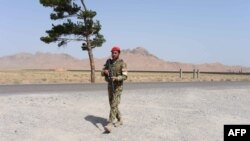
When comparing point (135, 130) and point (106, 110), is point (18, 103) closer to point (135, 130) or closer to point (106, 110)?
point (106, 110)

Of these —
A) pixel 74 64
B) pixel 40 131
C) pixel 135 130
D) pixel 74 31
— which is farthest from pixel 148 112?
pixel 74 64

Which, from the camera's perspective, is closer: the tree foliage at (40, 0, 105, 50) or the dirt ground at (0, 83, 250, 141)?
the dirt ground at (0, 83, 250, 141)

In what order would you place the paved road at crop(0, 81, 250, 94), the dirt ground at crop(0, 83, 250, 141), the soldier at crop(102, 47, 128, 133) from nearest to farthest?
the dirt ground at crop(0, 83, 250, 141) < the soldier at crop(102, 47, 128, 133) < the paved road at crop(0, 81, 250, 94)

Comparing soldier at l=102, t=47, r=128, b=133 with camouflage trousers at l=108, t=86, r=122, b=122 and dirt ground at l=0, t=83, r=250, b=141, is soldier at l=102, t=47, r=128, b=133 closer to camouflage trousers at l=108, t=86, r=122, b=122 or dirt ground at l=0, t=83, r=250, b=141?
camouflage trousers at l=108, t=86, r=122, b=122

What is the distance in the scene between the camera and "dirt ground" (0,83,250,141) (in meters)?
9.50

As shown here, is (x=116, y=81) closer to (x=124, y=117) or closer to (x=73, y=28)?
(x=124, y=117)

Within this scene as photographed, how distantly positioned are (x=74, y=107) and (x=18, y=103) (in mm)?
1798

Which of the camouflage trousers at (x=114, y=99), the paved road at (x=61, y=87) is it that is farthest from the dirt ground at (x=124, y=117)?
the paved road at (x=61, y=87)

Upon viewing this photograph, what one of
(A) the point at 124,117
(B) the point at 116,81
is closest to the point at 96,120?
(A) the point at 124,117

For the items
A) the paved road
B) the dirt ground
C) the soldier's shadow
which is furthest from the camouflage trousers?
the paved road

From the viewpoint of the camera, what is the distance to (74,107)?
12203 mm

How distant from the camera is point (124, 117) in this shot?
11086mm

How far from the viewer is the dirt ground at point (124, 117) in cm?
950

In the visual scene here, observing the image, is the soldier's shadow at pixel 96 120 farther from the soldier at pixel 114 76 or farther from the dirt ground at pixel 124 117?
the soldier at pixel 114 76
